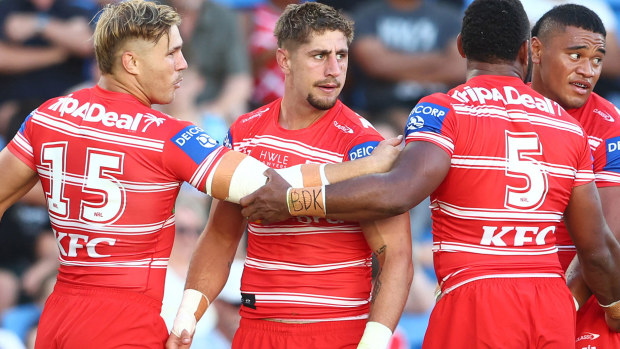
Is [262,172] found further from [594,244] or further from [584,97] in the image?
[584,97]

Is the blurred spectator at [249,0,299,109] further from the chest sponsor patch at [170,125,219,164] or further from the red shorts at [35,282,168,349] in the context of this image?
the red shorts at [35,282,168,349]

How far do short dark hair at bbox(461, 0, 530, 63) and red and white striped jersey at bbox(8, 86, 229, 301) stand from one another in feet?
5.44

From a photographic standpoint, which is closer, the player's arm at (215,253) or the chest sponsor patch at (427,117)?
the chest sponsor patch at (427,117)

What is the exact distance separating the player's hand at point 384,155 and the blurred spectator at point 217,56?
489cm

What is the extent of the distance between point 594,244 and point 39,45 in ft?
21.8

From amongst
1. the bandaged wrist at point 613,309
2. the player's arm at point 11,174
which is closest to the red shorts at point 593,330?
the bandaged wrist at point 613,309

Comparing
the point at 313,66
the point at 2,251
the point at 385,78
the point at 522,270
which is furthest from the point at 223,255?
the point at 385,78

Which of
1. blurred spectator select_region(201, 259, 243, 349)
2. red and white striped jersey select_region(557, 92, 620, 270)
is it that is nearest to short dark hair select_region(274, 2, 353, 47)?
red and white striped jersey select_region(557, 92, 620, 270)

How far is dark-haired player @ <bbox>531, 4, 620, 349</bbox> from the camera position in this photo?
5.56 m

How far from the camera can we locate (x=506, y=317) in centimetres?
491

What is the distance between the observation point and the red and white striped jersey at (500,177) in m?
4.98

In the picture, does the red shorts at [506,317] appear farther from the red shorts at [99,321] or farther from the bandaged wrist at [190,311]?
the red shorts at [99,321]

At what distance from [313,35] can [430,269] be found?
507 cm

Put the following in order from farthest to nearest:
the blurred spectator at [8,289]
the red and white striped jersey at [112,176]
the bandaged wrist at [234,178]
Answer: the blurred spectator at [8,289], the bandaged wrist at [234,178], the red and white striped jersey at [112,176]
